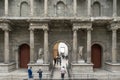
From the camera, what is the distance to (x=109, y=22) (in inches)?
818

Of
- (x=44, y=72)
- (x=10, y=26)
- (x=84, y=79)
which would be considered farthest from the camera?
(x=10, y=26)

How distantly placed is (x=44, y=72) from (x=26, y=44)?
5506 millimetres

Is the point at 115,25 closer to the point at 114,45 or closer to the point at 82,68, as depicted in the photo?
the point at 114,45

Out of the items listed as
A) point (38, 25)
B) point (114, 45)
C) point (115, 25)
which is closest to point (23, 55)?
point (38, 25)

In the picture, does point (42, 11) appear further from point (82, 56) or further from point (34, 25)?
point (82, 56)

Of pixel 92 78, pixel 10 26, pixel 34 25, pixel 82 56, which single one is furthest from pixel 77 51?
pixel 10 26

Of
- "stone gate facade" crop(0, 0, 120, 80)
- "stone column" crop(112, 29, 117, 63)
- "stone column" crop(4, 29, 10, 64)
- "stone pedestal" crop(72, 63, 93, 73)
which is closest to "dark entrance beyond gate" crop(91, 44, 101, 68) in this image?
"stone gate facade" crop(0, 0, 120, 80)

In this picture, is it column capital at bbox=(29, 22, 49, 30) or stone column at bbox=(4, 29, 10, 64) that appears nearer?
column capital at bbox=(29, 22, 49, 30)

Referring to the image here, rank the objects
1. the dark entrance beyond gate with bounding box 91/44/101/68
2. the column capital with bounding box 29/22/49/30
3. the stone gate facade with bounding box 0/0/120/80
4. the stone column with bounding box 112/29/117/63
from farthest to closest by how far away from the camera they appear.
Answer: the dark entrance beyond gate with bounding box 91/44/101/68
the stone gate facade with bounding box 0/0/120/80
the stone column with bounding box 112/29/117/63
the column capital with bounding box 29/22/49/30

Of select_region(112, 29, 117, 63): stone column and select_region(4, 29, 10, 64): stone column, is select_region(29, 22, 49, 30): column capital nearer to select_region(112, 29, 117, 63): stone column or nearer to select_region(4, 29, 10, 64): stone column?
select_region(4, 29, 10, 64): stone column

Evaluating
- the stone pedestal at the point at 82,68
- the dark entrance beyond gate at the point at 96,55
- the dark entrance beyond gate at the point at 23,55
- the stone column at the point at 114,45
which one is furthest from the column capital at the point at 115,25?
the dark entrance beyond gate at the point at 23,55

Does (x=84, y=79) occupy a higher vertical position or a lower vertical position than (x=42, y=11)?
lower

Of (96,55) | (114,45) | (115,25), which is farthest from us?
(96,55)

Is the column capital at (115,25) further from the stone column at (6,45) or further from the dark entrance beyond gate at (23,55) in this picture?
the stone column at (6,45)
